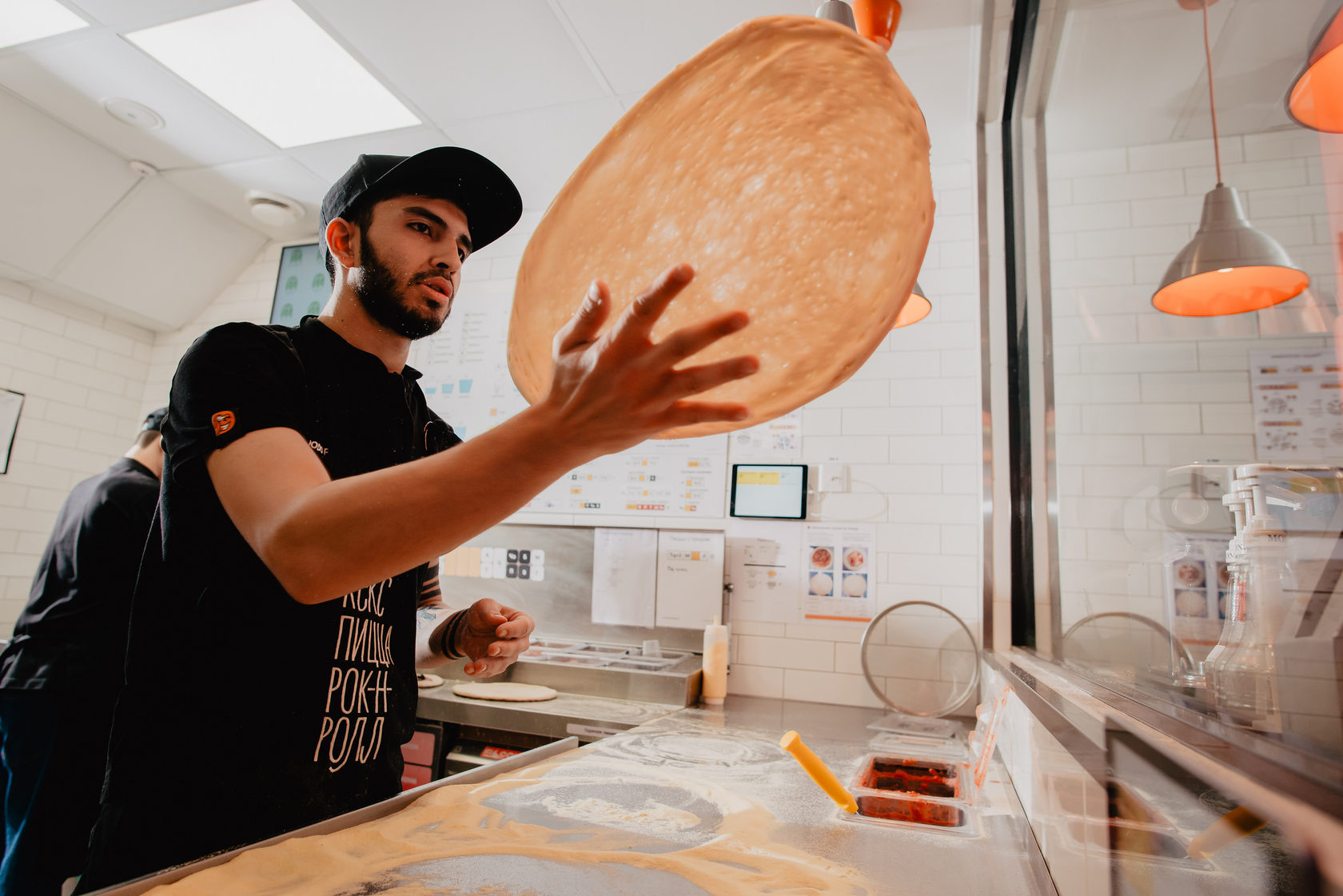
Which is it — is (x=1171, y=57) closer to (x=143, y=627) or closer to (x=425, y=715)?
(x=143, y=627)

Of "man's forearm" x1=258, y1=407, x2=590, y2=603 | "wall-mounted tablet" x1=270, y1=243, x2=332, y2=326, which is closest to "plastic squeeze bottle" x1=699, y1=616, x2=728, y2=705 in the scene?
"man's forearm" x1=258, y1=407, x2=590, y2=603

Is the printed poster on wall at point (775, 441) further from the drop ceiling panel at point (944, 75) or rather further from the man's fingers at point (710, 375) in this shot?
the man's fingers at point (710, 375)

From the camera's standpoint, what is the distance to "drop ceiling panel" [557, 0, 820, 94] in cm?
218

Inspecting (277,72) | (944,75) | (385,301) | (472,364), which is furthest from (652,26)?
(472,364)

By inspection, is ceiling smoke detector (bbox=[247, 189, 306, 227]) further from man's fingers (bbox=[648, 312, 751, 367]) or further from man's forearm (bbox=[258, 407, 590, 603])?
man's fingers (bbox=[648, 312, 751, 367])

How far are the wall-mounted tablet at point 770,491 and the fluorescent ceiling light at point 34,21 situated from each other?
2.76 meters

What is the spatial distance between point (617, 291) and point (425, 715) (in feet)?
7.00

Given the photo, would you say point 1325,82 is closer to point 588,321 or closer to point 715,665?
point 588,321

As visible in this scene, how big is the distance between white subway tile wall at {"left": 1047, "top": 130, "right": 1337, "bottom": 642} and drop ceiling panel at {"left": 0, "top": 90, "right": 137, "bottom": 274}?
147 inches

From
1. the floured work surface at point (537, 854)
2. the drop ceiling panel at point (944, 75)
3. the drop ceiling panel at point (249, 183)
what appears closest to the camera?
the floured work surface at point (537, 854)

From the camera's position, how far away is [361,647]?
→ 1.06 m

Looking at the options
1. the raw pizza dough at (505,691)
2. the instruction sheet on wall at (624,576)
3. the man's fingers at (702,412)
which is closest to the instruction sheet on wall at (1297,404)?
the man's fingers at (702,412)

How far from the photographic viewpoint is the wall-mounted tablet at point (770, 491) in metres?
2.83

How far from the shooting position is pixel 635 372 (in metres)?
0.52
